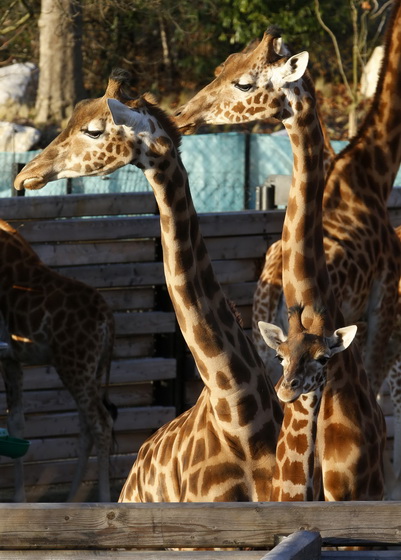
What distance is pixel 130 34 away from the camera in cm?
2756

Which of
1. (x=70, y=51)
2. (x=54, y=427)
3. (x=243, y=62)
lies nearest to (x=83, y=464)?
(x=54, y=427)

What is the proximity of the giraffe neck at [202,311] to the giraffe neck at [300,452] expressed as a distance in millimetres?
431

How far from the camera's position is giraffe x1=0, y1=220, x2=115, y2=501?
8.45 m

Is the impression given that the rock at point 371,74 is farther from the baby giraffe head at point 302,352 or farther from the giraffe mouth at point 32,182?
the baby giraffe head at point 302,352

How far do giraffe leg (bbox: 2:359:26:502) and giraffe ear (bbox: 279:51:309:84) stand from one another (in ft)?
12.8

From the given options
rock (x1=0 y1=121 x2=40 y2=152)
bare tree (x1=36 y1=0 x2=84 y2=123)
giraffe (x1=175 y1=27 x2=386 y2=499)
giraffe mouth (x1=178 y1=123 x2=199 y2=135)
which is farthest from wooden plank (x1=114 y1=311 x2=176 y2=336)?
bare tree (x1=36 y1=0 x2=84 y2=123)

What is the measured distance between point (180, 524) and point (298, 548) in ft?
1.70

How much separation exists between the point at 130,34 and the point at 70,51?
3.84 m

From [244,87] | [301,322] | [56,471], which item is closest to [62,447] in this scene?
[56,471]

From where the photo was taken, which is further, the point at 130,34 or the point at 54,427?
the point at 130,34

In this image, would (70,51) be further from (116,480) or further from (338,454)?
(338,454)

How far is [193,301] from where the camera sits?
4.83 meters

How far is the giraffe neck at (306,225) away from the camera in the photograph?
15.7 ft

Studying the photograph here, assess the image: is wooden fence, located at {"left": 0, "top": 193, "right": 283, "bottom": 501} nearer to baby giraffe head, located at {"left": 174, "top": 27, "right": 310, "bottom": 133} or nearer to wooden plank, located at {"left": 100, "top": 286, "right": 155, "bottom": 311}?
wooden plank, located at {"left": 100, "top": 286, "right": 155, "bottom": 311}
